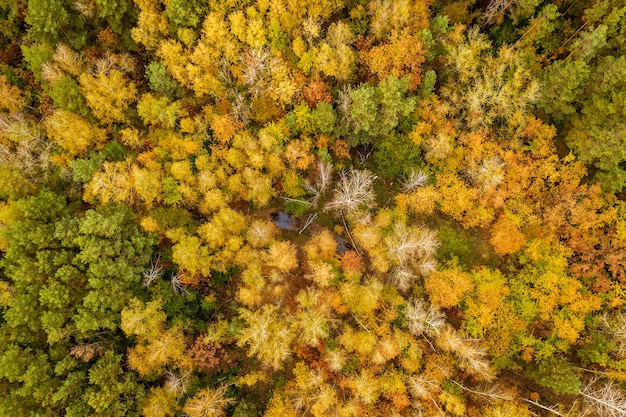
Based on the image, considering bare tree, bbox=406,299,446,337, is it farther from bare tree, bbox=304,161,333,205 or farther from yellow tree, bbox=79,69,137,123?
yellow tree, bbox=79,69,137,123

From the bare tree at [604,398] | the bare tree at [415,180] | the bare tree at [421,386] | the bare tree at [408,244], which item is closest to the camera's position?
the bare tree at [604,398]

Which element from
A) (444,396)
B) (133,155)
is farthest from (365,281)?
(133,155)

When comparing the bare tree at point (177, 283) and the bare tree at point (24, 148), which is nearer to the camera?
the bare tree at point (24, 148)

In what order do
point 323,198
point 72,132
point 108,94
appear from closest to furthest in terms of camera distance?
1. point 72,132
2. point 108,94
3. point 323,198

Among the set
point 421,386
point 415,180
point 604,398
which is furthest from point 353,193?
point 604,398

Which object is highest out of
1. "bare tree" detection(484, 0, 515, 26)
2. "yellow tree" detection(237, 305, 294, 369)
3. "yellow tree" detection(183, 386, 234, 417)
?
"bare tree" detection(484, 0, 515, 26)

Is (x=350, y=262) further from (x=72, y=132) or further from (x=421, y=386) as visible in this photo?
(x=72, y=132)

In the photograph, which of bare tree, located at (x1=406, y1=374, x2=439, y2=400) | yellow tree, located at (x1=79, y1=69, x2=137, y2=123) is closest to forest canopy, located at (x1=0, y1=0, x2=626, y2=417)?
yellow tree, located at (x1=79, y1=69, x2=137, y2=123)

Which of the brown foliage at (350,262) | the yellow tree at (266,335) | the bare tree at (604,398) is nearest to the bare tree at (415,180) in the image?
the brown foliage at (350,262)

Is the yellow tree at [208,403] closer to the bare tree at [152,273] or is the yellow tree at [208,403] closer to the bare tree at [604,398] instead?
the bare tree at [152,273]
